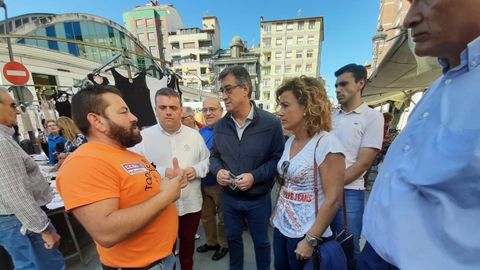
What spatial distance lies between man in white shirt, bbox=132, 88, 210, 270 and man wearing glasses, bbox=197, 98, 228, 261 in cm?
72

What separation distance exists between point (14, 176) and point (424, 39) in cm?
266

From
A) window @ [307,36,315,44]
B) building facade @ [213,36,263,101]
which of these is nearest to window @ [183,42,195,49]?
building facade @ [213,36,263,101]

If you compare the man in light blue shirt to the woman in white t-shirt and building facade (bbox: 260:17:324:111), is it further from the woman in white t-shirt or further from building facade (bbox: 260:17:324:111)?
building facade (bbox: 260:17:324:111)

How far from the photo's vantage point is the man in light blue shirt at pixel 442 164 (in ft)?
1.98

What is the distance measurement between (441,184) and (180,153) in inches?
79.2

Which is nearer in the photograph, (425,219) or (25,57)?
(425,219)

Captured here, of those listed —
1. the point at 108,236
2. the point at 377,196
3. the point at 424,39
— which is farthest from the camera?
the point at 108,236

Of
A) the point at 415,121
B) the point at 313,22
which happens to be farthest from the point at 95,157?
the point at 313,22

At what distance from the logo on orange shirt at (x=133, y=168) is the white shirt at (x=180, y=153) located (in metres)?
0.73

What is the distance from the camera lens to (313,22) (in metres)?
42.7

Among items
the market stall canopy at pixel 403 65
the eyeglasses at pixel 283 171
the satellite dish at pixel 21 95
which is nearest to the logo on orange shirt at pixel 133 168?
the eyeglasses at pixel 283 171

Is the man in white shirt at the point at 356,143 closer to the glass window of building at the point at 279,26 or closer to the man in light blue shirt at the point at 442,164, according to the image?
the man in light blue shirt at the point at 442,164

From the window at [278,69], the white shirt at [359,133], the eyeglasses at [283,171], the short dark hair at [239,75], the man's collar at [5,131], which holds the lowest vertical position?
the eyeglasses at [283,171]

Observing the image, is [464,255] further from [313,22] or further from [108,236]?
[313,22]
